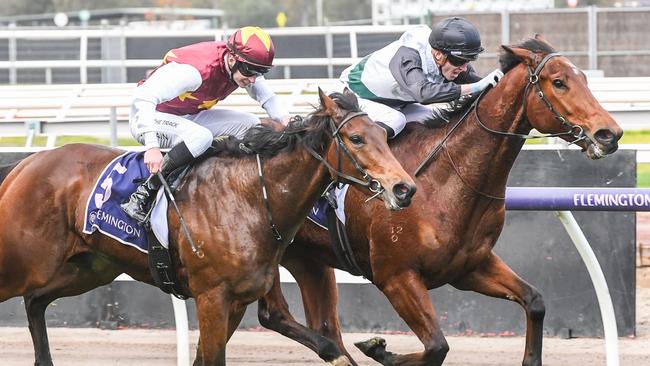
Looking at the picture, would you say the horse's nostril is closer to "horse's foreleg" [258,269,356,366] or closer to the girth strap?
the girth strap

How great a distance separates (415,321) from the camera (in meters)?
5.27

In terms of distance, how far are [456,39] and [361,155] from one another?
3.34 feet

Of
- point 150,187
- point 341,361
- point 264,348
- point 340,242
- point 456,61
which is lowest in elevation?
point 264,348

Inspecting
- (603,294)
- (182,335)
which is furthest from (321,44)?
(603,294)

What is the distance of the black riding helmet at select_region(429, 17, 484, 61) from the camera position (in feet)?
17.8

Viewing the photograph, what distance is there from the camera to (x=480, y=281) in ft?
18.0

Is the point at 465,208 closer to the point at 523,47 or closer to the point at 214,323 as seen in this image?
the point at 523,47

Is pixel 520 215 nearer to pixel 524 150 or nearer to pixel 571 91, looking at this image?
pixel 524 150

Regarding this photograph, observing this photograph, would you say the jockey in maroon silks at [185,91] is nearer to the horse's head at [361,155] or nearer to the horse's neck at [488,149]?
the horse's head at [361,155]

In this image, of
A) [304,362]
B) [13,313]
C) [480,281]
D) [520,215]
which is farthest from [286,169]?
[13,313]

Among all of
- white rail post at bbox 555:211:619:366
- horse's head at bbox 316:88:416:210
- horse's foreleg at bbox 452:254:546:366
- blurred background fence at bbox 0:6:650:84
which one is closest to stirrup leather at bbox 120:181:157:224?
horse's head at bbox 316:88:416:210

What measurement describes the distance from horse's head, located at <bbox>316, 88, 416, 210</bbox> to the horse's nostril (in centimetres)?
90

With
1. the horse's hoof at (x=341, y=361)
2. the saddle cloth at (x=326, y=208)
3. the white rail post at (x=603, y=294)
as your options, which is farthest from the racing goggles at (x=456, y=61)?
the horse's hoof at (x=341, y=361)

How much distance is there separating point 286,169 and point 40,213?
4.16 feet
